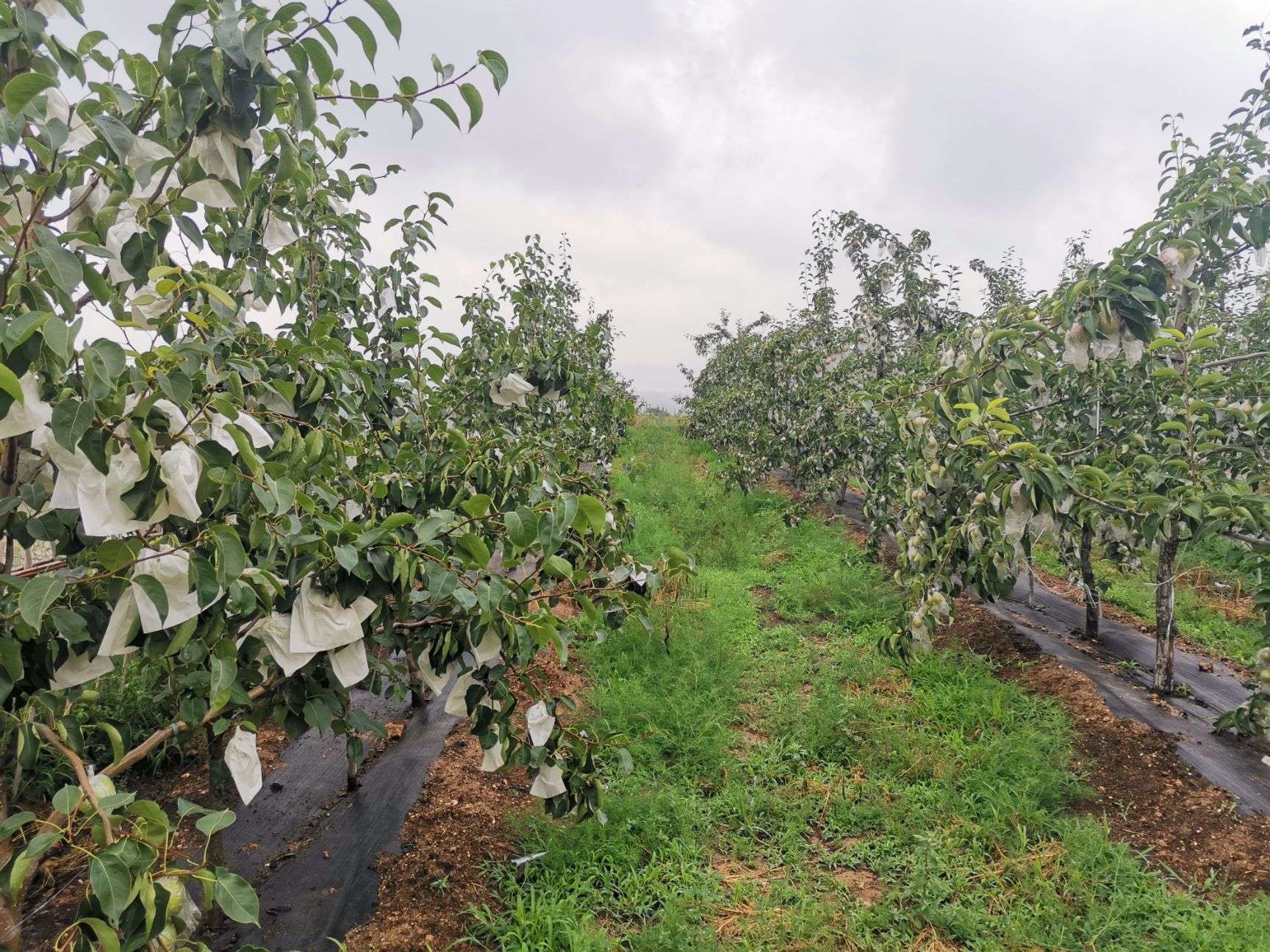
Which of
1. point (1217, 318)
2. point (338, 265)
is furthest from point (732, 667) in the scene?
point (1217, 318)

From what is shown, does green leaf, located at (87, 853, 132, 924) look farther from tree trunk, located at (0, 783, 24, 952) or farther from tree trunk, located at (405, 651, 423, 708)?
tree trunk, located at (405, 651, 423, 708)

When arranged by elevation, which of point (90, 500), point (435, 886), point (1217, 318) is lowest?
point (435, 886)

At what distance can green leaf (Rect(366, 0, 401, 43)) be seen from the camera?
105cm

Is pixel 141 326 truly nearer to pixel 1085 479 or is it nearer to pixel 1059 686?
pixel 1085 479

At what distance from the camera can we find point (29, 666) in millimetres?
1231

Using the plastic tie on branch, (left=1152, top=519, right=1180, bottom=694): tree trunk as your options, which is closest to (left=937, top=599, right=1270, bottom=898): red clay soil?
(left=1152, top=519, right=1180, bottom=694): tree trunk

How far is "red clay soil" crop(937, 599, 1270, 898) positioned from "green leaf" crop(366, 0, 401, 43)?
3379 millimetres

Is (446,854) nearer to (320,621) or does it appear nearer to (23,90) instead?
(320,621)

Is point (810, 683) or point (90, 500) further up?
point (90, 500)

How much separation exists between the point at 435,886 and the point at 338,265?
244cm

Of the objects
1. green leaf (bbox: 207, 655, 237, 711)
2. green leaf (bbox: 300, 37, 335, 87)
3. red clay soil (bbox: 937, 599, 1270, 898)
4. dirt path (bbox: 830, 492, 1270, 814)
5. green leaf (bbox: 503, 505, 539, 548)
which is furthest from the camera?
dirt path (bbox: 830, 492, 1270, 814)

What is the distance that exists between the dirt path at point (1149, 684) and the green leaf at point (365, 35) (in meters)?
3.84

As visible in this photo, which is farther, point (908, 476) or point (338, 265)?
point (908, 476)

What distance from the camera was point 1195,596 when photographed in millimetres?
5250
